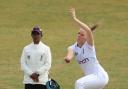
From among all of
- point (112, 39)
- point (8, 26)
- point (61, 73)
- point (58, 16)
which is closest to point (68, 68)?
point (61, 73)

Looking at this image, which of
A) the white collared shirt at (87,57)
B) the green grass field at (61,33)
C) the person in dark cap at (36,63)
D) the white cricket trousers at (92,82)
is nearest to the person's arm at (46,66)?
the person in dark cap at (36,63)

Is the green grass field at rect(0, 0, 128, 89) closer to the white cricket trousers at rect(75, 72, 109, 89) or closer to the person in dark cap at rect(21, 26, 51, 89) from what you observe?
the person in dark cap at rect(21, 26, 51, 89)

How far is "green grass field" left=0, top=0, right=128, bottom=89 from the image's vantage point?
1733 cm

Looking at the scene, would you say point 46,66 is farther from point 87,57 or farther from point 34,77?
point 87,57

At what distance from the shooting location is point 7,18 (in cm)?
2947

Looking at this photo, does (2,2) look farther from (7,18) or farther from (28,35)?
(28,35)

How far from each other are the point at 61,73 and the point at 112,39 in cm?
678

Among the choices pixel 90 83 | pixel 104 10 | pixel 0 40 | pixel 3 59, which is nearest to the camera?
pixel 90 83

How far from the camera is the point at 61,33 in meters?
25.6

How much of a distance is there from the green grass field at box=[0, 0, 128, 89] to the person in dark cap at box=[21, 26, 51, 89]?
3.86 meters

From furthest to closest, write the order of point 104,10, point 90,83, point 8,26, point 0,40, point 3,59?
point 104,10 → point 8,26 → point 0,40 → point 3,59 → point 90,83

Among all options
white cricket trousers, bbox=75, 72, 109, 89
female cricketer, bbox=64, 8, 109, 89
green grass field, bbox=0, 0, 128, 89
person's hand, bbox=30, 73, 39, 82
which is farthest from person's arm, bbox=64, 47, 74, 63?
green grass field, bbox=0, 0, 128, 89

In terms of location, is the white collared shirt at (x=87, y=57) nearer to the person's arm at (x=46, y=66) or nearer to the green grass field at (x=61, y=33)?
the person's arm at (x=46, y=66)

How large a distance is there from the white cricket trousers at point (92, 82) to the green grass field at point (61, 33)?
4.03 m
